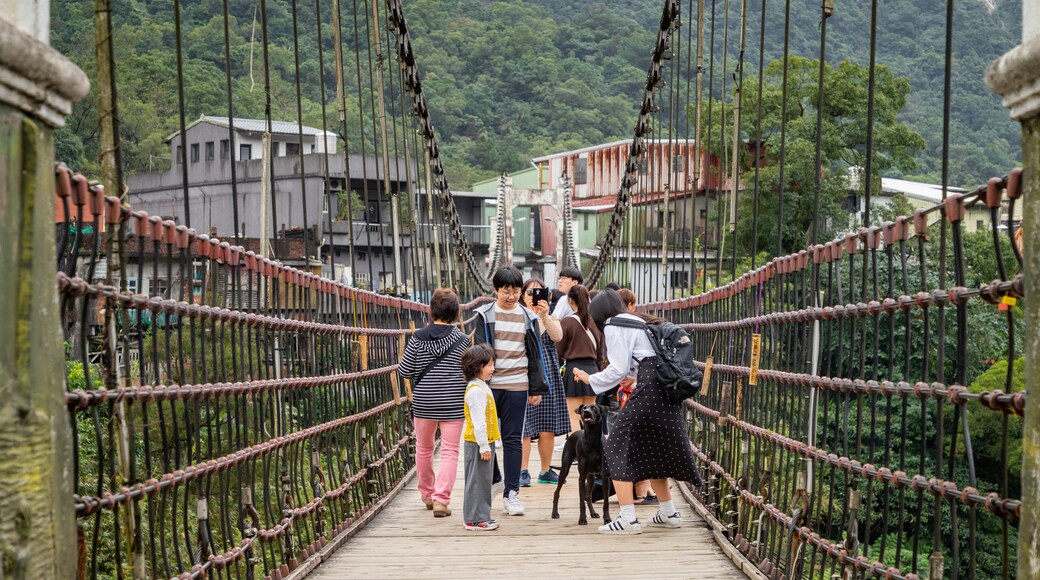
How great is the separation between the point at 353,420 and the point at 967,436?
132 inches

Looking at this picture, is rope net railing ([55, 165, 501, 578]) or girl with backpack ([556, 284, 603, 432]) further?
girl with backpack ([556, 284, 603, 432])

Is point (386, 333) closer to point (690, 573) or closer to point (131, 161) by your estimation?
point (690, 573)

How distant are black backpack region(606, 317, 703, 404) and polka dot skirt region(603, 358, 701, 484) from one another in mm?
50

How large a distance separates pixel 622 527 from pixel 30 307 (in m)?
3.23

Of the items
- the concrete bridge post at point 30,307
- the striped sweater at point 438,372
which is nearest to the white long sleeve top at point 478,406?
the striped sweater at point 438,372

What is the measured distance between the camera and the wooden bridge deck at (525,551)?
13.2 ft

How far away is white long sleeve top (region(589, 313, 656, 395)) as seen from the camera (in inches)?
187

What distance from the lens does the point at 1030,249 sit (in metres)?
1.83

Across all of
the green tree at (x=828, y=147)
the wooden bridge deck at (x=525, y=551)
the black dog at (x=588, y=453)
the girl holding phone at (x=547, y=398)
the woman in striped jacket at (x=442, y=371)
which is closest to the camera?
the wooden bridge deck at (x=525, y=551)

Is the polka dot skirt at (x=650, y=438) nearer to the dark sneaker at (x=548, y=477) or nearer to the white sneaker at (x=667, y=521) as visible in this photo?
the white sneaker at (x=667, y=521)

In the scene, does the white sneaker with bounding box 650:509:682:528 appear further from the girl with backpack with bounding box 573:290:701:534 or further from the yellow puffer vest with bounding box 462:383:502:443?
the yellow puffer vest with bounding box 462:383:502:443

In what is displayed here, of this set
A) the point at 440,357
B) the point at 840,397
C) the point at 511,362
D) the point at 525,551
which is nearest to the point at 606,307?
the point at 511,362

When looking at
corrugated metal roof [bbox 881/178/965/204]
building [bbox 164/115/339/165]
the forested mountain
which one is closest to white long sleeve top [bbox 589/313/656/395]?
the forested mountain

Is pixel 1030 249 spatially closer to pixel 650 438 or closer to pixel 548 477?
pixel 650 438
